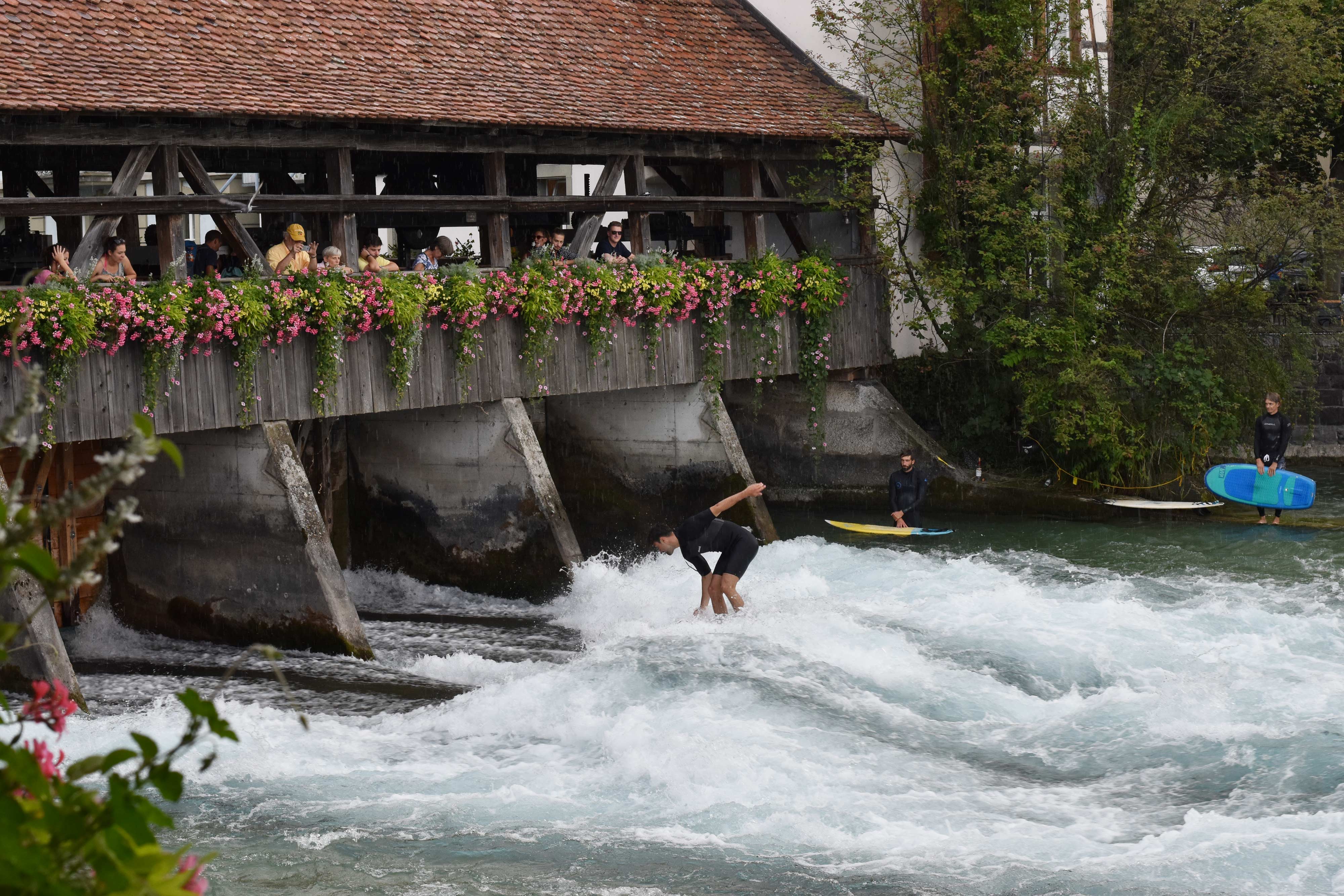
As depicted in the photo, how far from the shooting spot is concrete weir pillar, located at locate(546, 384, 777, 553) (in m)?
16.2

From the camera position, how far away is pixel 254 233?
781 inches

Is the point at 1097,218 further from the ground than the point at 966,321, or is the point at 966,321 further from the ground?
the point at 1097,218

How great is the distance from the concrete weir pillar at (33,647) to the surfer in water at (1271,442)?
39.2 ft

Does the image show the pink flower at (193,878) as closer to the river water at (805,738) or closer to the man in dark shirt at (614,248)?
the river water at (805,738)

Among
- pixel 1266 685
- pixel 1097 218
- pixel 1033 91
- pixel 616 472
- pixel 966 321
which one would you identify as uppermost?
pixel 1033 91

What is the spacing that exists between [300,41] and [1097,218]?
9.28 meters

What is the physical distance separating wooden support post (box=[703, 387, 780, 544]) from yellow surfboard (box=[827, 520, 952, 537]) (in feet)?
2.50

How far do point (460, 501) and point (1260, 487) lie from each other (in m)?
8.49

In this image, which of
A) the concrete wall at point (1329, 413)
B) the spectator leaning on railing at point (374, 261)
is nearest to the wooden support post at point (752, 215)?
the spectator leaning on railing at point (374, 261)

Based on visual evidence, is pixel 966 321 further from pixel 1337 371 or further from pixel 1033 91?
pixel 1337 371

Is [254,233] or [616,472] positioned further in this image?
[254,233]

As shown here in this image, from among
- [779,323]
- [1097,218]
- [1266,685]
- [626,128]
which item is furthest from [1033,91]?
→ [1266,685]

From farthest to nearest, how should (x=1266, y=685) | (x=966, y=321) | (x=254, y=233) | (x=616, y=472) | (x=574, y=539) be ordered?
(x=254, y=233), (x=966, y=321), (x=616, y=472), (x=574, y=539), (x=1266, y=685)

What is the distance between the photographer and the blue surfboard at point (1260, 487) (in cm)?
1606
